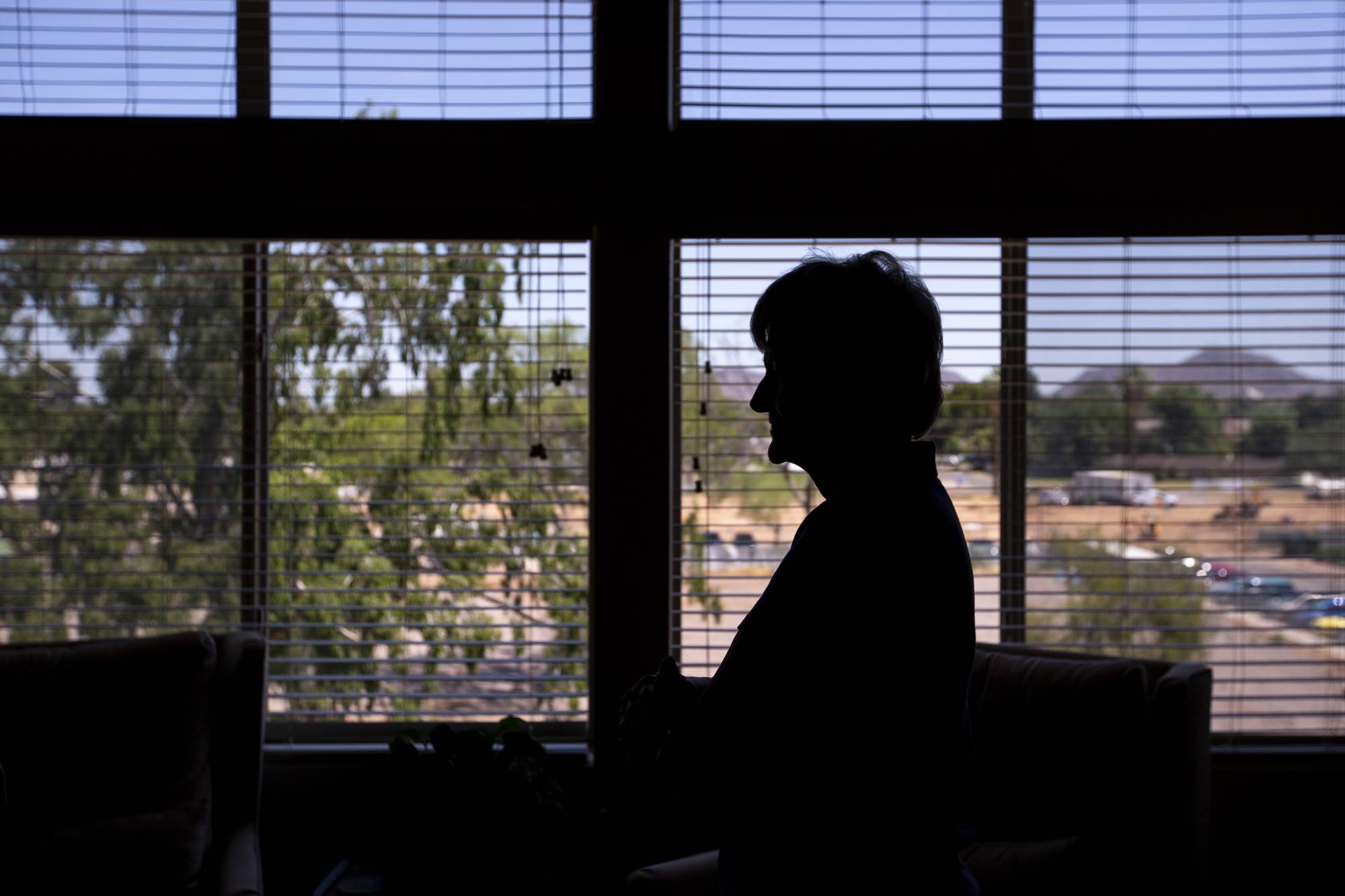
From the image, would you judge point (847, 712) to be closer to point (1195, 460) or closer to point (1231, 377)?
point (1195, 460)

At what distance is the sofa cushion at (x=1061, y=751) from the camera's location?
2.05 metres

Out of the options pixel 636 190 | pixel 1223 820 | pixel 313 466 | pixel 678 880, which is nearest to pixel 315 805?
pixel 313 466

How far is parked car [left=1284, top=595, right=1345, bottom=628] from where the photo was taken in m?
2.79

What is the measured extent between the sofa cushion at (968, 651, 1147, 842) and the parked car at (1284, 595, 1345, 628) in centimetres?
103

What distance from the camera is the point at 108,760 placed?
2207 mm

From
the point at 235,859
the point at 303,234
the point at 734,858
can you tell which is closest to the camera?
the point at 734,858

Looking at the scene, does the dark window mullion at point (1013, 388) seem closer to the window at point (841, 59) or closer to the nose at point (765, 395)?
the window at point (841, 59)

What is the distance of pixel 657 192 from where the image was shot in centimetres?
274

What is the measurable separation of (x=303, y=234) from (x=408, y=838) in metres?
1.73

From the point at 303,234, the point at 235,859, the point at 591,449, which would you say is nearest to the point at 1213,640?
the point at 591,449

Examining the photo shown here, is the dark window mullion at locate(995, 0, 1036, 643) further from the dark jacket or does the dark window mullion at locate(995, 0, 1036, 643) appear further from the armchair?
the armchair

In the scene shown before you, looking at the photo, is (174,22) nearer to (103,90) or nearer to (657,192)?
(103,90)

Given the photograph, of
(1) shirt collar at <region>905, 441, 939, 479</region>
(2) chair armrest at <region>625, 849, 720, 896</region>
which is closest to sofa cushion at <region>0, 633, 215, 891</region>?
(2) chair armrest at <region>625, 849, 720, 896</region>

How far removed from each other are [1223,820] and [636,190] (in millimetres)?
2524
